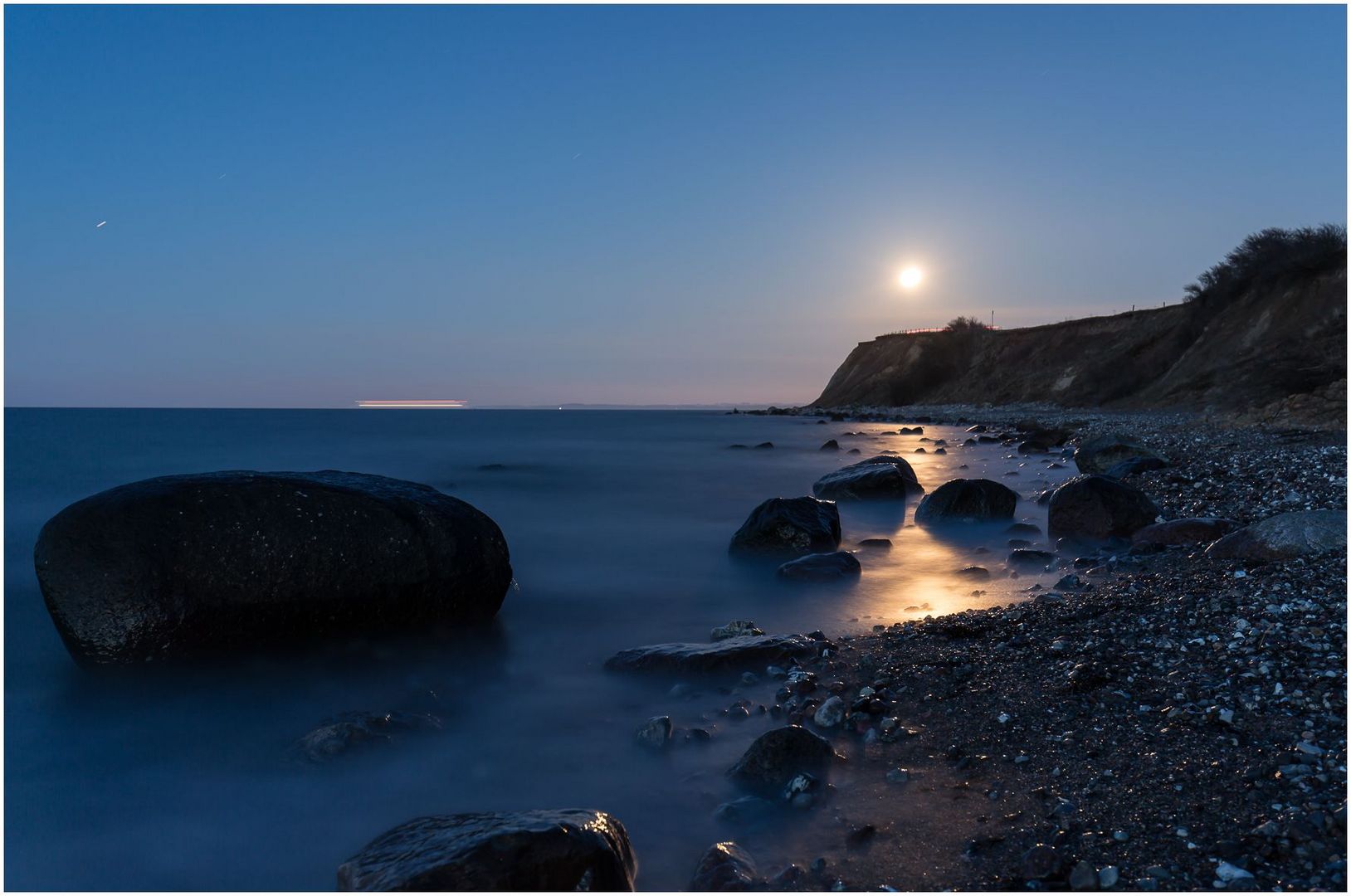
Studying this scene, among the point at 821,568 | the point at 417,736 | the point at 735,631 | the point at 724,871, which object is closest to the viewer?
the point at 724,871

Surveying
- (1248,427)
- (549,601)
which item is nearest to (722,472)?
(1248,427)

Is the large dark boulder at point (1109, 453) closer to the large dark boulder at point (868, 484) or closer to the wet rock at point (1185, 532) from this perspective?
the large dark boulder at point (868, 484)

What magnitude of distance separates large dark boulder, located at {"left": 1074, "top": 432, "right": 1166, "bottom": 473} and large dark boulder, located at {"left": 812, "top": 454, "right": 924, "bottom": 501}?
10.4 ft

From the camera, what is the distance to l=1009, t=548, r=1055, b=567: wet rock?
8.11 m

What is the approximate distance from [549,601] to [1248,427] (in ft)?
56.8

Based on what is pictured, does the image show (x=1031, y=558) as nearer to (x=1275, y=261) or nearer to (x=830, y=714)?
(x=830, y=714)

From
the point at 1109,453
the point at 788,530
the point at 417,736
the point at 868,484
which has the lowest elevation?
the point at 417,736

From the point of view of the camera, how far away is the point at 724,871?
9.99 ft

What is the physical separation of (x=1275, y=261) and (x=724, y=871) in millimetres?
38475

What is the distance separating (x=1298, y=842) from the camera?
272 cm

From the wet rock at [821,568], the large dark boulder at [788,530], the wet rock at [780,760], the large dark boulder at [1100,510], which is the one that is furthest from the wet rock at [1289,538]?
the wet rock at [780,760]

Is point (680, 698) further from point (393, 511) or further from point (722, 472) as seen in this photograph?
point (722, 472)

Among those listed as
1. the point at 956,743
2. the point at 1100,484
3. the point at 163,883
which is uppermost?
→ the point at 1100,484

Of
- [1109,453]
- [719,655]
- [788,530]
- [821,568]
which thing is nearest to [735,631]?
[719,655]
